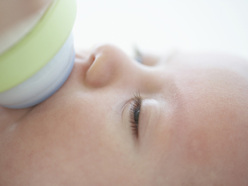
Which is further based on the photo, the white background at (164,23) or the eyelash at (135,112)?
the white background at (164,23)

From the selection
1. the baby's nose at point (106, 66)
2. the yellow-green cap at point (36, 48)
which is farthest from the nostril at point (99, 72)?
the yellow-green cap at point (36, 48)

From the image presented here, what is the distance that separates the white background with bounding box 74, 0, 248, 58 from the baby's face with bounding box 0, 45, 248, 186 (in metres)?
0.81

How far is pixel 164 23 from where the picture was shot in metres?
1.40

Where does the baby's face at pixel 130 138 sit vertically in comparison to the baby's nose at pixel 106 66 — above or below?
below

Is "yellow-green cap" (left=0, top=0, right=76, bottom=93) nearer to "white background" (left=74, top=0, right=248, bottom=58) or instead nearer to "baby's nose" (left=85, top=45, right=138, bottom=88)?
"baby's nose" (left=85, top=45, right=138, bottom=88)

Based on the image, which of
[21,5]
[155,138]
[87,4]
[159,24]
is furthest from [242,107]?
[87,4]

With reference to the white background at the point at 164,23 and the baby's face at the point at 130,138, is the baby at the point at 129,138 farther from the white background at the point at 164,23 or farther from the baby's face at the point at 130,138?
the white background at the point at 164,23

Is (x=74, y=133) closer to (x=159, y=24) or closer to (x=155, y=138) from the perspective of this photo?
(x=155, y=138)

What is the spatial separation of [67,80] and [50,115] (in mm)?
97

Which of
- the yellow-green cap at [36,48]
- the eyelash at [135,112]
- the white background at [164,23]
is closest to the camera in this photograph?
the yellow-green cap at [36,48]

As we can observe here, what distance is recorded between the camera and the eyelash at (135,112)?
1.79 ft

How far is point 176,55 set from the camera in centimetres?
77

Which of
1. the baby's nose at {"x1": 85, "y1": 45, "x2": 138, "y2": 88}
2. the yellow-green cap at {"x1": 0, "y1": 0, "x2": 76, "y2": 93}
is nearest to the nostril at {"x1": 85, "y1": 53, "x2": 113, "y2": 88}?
the baby's nose at {"x1": 85, "y1": 45, "x2": 138, "y2": 88}

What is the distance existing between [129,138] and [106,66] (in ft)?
0.57
